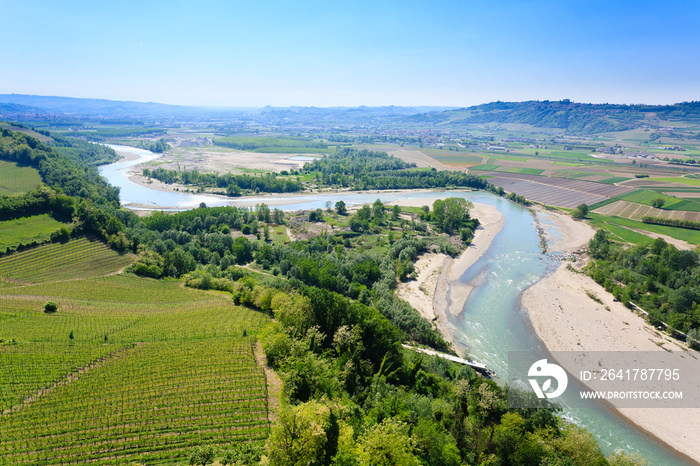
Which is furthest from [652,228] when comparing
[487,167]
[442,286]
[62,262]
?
[62,262]

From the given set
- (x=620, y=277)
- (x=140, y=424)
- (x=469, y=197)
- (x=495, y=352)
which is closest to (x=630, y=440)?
(x=495, y=352)

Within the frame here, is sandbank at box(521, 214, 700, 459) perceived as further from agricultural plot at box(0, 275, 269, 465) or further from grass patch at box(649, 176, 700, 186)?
grass patch at box(649, 176, 700, 186)

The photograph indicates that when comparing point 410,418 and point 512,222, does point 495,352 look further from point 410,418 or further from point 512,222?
point 512,222

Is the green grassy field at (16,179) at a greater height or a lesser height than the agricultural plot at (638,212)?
greater

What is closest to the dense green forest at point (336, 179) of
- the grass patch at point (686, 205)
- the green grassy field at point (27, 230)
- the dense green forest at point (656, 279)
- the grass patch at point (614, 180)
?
the grass patch at point (614, 180)

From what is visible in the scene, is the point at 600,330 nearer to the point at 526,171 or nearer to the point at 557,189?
the point at 557,189

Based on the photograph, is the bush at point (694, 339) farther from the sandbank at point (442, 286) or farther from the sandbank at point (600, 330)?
the sandbank at point (442, 286)
